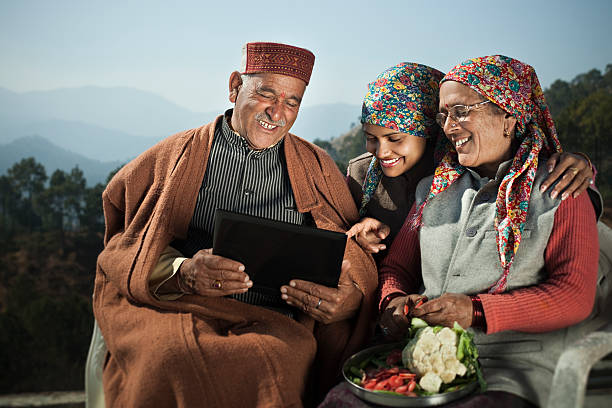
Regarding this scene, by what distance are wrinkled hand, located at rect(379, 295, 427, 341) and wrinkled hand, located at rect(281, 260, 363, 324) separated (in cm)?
21

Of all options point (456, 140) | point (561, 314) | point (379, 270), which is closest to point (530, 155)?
point (456, 140)

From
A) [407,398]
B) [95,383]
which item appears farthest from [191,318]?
[407,398]

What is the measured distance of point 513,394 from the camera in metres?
1.89

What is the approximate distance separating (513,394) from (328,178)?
1.50 meters

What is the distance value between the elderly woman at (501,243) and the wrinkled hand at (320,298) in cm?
20

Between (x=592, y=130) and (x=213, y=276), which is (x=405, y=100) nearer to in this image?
(x=213, y=276)

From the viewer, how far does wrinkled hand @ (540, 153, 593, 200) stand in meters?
2.09

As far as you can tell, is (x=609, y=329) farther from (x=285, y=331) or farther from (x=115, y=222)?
(x=115, y=222)

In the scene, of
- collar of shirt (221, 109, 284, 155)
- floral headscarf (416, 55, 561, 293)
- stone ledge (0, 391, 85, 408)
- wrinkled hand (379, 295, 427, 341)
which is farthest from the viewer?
stone ledge (0, 391, 85, 408)

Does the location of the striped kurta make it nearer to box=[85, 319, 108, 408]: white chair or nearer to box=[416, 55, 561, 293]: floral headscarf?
box=[85, 319, 108, 408]: white chair

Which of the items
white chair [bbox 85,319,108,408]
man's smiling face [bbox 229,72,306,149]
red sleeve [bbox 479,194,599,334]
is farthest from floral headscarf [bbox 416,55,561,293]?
white chair [bbox 85,319,108,408]

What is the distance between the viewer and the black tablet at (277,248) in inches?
86.0

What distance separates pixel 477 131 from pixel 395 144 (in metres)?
0.55

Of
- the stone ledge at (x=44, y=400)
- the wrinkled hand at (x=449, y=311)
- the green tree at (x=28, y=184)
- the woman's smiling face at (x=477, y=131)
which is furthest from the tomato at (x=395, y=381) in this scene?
the green tree at (x=28, y=184)
